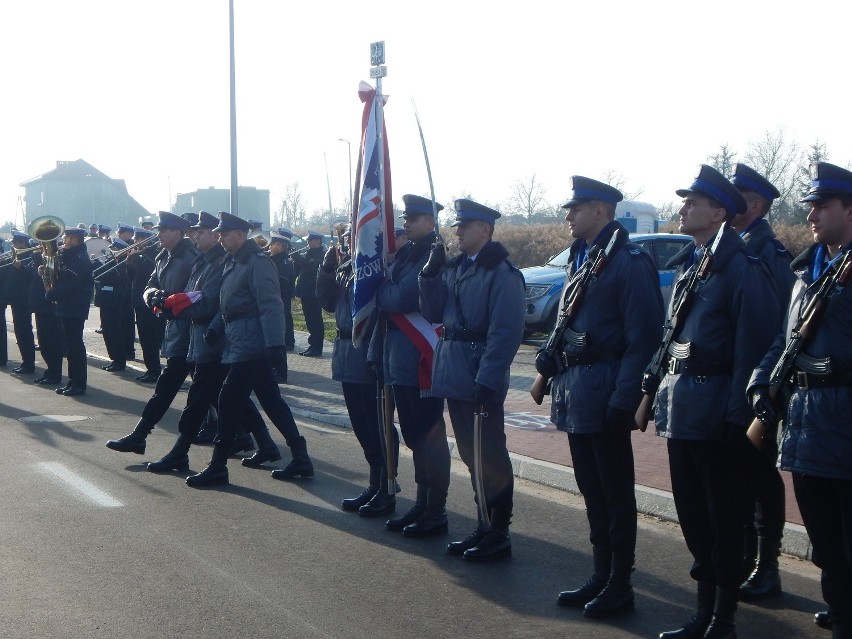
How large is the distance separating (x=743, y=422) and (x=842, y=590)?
0.74 metres

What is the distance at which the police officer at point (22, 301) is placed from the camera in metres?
15.7

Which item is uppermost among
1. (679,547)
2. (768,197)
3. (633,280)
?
(768,197)

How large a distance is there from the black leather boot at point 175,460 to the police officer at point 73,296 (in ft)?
16.8

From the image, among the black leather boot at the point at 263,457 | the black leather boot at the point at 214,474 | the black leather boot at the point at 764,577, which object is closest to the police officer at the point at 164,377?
the black leather boot at the point at 263,457

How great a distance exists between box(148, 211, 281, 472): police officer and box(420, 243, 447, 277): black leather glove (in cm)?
272

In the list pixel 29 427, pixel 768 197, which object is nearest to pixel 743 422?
pixel 768 197

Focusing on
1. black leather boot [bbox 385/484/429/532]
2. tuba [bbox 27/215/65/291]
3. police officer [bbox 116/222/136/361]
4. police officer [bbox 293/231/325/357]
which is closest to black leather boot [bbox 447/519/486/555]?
black leather boot [bbox 385/484/429/532]

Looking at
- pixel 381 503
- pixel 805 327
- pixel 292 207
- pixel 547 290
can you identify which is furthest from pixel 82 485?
pixel 292 207

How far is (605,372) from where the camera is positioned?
16.9 feet

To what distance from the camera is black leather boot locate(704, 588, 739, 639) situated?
4613 mm

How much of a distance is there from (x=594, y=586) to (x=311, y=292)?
12.3 m

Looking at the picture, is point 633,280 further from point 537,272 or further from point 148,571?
point 537,272

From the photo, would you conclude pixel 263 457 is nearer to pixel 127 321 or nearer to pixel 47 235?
pixel 47 235

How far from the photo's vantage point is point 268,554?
6.20 m
